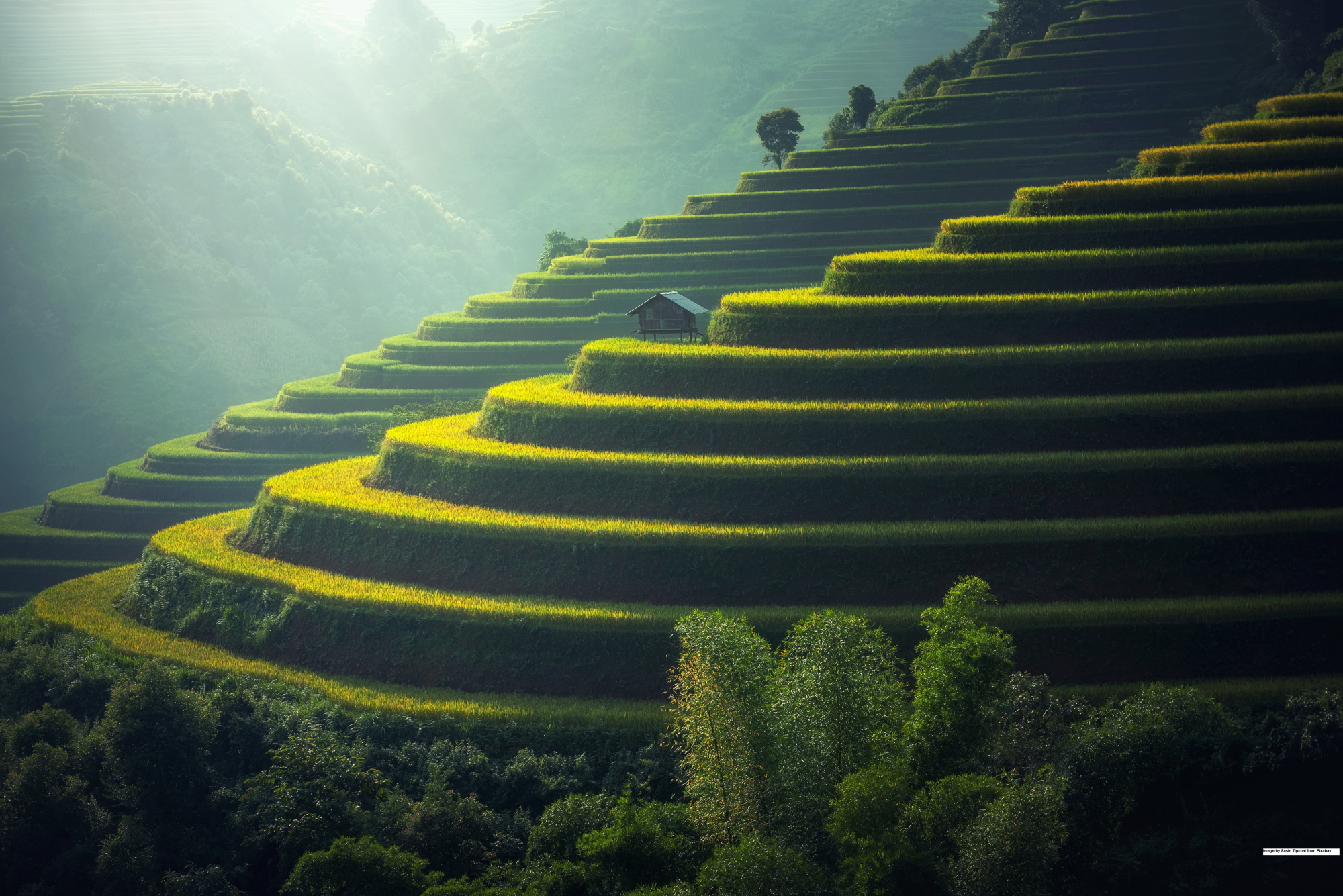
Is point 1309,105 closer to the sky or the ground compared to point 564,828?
closer to the sky

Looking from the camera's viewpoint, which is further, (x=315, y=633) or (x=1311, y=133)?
(x=1311, y=133)

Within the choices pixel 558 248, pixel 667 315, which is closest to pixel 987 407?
pixel 667 315

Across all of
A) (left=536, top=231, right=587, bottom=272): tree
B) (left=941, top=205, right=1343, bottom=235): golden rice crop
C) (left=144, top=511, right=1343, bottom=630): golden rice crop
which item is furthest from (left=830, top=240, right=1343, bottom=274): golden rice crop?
(left=536, top=231, right=587, bottom=272): tree

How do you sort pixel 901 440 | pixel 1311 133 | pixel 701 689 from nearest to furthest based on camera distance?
pixel 701 689, pixel 901 440, pixel 1311 133

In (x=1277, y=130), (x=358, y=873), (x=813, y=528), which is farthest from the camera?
(x=1277, y=130)

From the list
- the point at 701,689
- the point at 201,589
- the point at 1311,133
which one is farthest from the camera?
the point at 1311,133

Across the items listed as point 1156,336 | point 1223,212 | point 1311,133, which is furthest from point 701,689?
point 1311,133

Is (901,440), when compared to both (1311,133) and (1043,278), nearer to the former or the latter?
(1043,278)

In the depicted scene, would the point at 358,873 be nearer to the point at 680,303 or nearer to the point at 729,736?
the point at 729,736

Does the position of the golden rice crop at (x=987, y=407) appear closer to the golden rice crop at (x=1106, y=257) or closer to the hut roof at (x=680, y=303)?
the golden rice crop at (x=1106, y=257)
